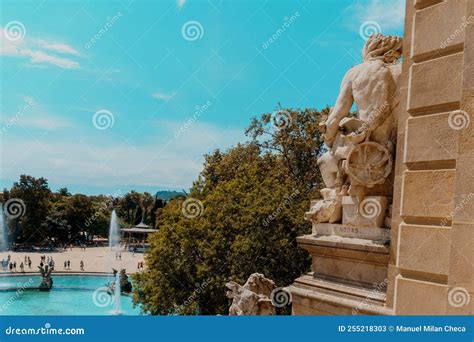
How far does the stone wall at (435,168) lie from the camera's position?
511 cm

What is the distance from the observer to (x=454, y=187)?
5234 mm

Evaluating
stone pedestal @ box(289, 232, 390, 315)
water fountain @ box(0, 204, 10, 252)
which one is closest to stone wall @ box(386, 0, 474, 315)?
stone pedestal @ box(289, 232, 390, 315)

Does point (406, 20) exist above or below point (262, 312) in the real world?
above

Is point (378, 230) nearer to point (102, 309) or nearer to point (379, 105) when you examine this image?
point (379, 105)

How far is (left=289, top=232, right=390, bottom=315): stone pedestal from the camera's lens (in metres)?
6.63

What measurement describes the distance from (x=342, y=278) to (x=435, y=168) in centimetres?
247

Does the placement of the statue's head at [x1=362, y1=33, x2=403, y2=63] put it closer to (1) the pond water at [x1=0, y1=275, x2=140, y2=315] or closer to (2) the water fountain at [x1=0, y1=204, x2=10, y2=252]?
(1) the pond water at [x1=0, y1=275, x2=140, y2=315]

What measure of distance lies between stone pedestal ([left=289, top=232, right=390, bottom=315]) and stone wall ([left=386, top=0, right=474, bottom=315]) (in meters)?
0.42

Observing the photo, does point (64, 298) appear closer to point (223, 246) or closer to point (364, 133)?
point (223, 246)

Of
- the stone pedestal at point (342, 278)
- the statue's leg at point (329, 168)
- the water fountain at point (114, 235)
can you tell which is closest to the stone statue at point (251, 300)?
the stone pedestal at point (342, 278)

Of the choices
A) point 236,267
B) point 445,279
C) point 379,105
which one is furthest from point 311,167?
point 445,279

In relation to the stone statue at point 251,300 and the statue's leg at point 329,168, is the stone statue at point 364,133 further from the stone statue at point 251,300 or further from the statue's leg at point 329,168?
the stone statue at point 251,300

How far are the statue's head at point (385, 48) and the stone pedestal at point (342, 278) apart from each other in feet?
8.99

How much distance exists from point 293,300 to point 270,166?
61.2 feet
